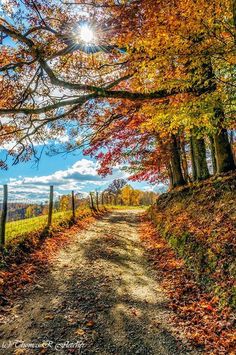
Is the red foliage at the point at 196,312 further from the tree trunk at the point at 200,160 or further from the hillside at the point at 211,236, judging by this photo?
the tree trunk at the point at 200,160

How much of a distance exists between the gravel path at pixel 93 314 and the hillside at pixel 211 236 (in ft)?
3.72

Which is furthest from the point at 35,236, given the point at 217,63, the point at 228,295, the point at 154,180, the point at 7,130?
the point at 154,180

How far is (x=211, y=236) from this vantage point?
700 cm

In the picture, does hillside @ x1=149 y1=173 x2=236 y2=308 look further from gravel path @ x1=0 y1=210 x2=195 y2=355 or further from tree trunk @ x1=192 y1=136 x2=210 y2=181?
tree trunk @ x1=192 y1=136 x2=210 y2=181

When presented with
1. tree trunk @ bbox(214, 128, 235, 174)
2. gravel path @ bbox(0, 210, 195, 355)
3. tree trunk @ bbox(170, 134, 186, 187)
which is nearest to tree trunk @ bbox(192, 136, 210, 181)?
tree trunk @ bbox(214, 128, 235, 174)

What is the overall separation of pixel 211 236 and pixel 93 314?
12.2 ft

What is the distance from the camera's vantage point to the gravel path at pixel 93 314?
159 inches

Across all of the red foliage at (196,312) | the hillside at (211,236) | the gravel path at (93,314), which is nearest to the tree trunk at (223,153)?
the hillside at (211,236)

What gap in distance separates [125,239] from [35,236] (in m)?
3.75

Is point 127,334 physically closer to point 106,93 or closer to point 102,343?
point 102,343

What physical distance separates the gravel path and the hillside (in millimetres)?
1133

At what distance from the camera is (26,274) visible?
267 inches

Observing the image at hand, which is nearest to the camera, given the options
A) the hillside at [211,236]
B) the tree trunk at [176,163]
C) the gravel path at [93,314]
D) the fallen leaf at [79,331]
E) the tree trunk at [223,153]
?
the gravel path at [93,314]

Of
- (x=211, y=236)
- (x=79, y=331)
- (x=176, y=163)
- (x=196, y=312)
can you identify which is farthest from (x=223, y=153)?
(x=79, y=331)
